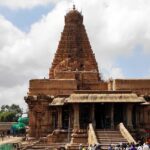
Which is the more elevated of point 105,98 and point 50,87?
point 50,87

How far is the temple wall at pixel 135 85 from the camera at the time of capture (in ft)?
160

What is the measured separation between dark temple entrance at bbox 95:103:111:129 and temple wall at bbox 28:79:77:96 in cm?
462

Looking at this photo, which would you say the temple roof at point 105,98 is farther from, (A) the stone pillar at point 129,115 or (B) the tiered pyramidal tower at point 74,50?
(B) the tiered pyramidal tower at point 74,50

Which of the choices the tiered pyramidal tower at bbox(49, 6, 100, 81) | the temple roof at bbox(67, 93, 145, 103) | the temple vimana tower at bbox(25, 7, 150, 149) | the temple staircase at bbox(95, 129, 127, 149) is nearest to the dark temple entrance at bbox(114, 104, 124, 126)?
the temple vimana tower at bbox(25, 7, 150, 149)

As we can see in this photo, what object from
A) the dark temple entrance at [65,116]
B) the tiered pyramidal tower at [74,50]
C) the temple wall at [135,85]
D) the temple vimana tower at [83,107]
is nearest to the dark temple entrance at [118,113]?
the temple vimana tower at [83,107]

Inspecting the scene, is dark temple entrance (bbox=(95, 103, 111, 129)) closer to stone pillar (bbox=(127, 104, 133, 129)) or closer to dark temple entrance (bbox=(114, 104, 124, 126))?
dark temple entrance (bbox=(114, 104, 124, 126))

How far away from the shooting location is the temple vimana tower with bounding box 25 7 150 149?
42.1 meters

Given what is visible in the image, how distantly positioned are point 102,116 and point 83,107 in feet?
8.74

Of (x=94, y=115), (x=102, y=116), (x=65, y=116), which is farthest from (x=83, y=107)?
(x=65, y=116)

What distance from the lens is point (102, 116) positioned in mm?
46000

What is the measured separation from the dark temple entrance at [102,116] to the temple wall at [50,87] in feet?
15.2

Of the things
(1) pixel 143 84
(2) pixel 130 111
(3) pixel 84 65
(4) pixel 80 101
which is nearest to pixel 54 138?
(4) pixel 80 101

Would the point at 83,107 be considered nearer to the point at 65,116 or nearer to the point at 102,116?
the point at 102,116

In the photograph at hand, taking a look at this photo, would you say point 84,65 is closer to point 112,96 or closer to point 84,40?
point 84,40
